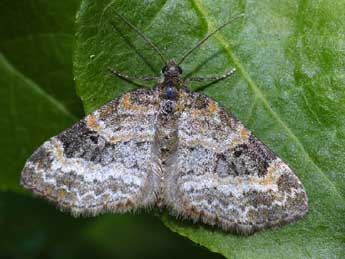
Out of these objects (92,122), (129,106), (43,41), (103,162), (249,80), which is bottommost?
(103,162)

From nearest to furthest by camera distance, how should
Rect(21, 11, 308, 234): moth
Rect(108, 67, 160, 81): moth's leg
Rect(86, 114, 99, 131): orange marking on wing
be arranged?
Rect(108, 67, 160, 81): moth's leg
Rect(21, 11, 308, 234): moth
Rect(86, 114, 99, 131): orange marking on wing

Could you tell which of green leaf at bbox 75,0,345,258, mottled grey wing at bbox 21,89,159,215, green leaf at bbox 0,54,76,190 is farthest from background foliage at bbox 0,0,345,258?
green leaf at bbox 0,54,76,190

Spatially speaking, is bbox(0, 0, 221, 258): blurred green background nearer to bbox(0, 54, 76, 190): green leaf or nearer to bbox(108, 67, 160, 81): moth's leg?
bbox(0, 54, 76, 190): green leaf

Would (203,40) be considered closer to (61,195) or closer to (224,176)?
(224,176)

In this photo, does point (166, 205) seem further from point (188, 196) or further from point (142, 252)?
point (142, 252)

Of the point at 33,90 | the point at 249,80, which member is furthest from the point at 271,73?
the point at 33,90

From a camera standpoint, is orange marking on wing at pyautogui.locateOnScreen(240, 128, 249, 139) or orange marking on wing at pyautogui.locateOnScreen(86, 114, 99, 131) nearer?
orange marking on wing at pyautogui.locateOnScreen(240, 128, 249, 139)

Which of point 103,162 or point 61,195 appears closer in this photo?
point 61,195
